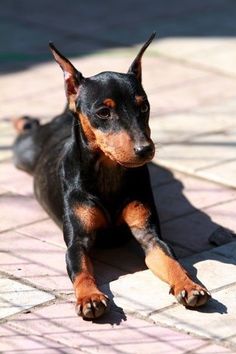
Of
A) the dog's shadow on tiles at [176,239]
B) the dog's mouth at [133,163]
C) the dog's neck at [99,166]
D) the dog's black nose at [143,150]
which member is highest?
the dog's black nose at [143,150]

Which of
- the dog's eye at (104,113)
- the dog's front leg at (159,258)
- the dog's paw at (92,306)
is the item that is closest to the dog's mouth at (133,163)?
the dog's eye at (104,113)

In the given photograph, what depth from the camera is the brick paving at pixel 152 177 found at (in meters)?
5.57

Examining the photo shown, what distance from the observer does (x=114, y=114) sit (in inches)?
237

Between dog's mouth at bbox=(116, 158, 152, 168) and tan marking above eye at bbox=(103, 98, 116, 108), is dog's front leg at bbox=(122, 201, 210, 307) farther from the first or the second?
tan marking above eye at bbox=(103, 98, 116, 108)

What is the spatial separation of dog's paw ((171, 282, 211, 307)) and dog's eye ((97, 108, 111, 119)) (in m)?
1.00

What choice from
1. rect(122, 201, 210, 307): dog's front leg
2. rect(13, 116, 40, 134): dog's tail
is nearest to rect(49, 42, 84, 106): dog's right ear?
rect(122, 201, 210, 307): dog's front leg

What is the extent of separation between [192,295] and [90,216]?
94 cm

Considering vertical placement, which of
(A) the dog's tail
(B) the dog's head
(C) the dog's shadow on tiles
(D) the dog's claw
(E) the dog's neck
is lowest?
(C) the dog's shadow on tiles

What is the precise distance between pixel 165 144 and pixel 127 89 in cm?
226

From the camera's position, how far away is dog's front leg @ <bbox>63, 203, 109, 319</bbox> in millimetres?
5652

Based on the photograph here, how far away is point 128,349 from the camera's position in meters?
5.35

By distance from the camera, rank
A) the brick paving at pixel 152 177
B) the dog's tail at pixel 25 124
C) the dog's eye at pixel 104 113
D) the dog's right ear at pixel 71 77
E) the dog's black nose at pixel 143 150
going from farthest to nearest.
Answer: the dog's tail at pixel 25 124 → the dog's right ear at pixel 71 77 → the dog's eye at pixel 104 113 → the dog's black nose at pixel 143 150 → the brick paving at pixel 152 177

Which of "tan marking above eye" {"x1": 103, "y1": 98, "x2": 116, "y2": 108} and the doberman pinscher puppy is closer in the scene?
the doberman pinscher puppy

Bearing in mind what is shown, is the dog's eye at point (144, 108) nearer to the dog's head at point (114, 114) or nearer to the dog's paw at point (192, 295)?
the dog's head at point (114, 114)
